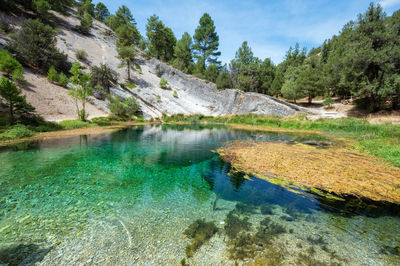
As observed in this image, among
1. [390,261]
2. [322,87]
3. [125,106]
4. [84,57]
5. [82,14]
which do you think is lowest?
[390,261]

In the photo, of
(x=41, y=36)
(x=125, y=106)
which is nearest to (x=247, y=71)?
(x=125, y=106)

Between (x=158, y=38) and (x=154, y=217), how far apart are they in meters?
78.3

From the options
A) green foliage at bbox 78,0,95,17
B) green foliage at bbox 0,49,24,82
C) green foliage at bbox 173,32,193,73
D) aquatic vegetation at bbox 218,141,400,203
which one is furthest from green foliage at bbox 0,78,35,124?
green foliage at bbox 78,0,95,17

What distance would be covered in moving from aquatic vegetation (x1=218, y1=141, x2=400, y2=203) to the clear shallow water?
106cm

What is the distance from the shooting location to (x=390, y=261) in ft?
12.4

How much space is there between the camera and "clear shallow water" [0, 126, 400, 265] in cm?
393

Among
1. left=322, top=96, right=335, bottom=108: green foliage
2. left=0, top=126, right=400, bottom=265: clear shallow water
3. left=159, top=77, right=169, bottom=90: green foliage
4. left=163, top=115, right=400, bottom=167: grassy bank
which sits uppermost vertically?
left=159, top=77, right=169, bottom=90: green foliage

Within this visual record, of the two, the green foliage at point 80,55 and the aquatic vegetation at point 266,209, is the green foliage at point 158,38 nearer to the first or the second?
the green foliage at point 80,55

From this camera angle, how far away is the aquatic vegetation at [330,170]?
7.07 m

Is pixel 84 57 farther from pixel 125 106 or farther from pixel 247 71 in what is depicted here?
pixel 247 71

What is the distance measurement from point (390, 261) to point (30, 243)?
8955 mm

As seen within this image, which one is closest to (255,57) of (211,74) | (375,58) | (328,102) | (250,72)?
(250,72)

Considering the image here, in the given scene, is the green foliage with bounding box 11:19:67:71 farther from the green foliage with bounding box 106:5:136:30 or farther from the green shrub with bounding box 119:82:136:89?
the green foliage with bounding box 106:5:136:30

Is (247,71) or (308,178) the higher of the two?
(247,71)
